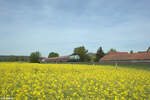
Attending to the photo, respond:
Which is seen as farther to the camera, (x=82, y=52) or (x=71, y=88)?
(x=82, y=52)

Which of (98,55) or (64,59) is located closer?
(64,59)

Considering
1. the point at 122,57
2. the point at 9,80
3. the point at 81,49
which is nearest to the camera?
the point at 9,80

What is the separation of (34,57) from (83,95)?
58.6 m

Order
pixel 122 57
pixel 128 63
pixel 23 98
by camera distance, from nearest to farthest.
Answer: pixel 23 98, pixel 128 63, pixel 122 57

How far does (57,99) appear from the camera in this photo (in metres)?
4.83

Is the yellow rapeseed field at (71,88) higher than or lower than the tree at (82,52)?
lower

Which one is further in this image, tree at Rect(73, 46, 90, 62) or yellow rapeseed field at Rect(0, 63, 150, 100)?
tree at Rect(73, 46, 90, 62)

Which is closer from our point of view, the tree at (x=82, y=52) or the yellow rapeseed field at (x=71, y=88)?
the yellow rapeseed field at (x=71, y=88)

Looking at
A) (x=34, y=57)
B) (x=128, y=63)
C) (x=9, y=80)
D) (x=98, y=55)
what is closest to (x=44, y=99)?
(x=9, y=80)

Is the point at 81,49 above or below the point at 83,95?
above

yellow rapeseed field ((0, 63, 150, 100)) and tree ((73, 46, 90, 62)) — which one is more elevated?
tree ((73, 46, 90, 62))

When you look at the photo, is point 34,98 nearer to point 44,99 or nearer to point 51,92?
point 44,99

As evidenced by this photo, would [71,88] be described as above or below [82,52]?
below

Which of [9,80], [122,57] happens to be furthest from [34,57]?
[9,80]
